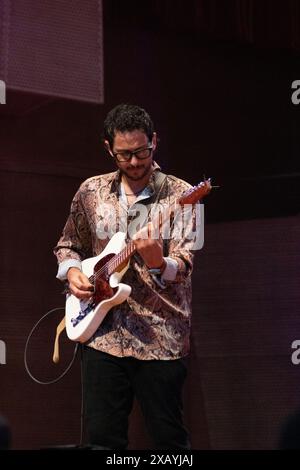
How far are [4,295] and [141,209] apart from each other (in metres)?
1.14

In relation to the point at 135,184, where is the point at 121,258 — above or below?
below

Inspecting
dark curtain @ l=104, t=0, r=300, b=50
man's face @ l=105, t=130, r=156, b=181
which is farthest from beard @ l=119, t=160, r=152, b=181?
dark curtain @ l=104, t=0, r=300, b=50

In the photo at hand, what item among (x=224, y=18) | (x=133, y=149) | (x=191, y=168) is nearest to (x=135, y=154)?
(x=133, y=149)

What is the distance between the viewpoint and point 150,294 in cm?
343

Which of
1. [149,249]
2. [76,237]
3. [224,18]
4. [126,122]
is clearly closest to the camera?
[149,249]

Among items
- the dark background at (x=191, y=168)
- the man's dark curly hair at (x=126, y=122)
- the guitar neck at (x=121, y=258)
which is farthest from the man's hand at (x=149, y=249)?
the dark background at (x=191, y=168)

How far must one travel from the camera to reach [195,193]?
3.38 meters

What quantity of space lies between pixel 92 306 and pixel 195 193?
1.74 feet

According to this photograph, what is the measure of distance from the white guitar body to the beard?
207mm

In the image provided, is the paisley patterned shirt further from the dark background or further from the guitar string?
the dark background

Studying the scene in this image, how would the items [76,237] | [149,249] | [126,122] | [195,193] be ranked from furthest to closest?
[76,237] < [126,122] < [195,193] < [149,249]

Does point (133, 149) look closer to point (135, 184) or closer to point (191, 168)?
point (135, 184)

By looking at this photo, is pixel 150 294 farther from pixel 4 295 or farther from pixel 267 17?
pixel 267 17

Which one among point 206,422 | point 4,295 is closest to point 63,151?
point 4,295
